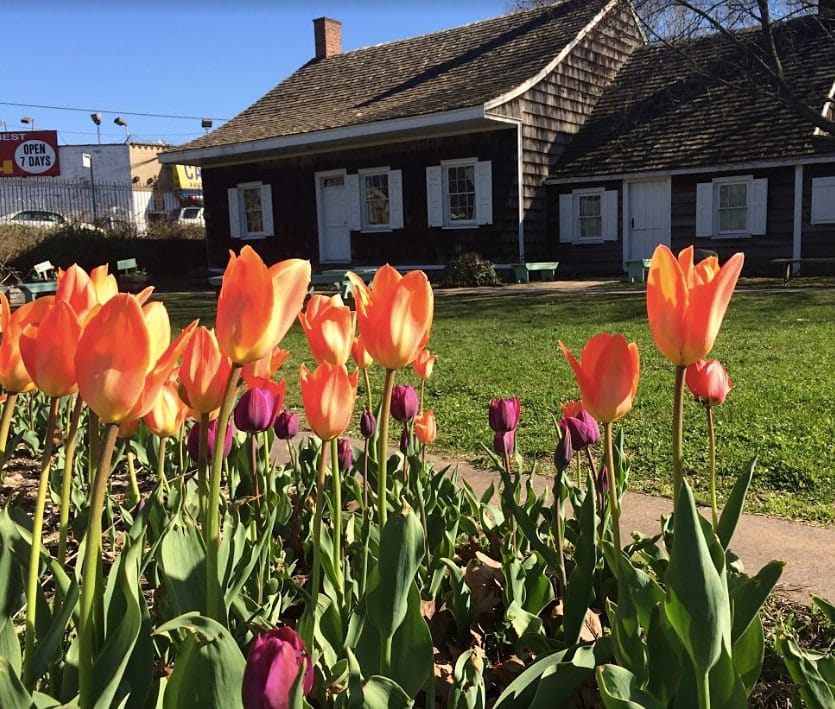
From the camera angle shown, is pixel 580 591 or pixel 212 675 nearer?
pixel 212 675

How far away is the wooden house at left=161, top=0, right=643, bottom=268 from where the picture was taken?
16750 mm

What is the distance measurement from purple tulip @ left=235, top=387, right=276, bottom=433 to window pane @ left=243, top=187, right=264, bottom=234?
64.2 feet

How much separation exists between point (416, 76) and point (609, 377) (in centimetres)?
1960

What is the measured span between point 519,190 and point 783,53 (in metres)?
7.10

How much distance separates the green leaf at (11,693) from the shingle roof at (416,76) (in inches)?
602

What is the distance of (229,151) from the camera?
19.1m

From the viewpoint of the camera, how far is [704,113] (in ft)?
57.0

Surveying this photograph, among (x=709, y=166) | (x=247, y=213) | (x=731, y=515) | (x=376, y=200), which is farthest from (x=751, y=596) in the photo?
(x=247, y=213)

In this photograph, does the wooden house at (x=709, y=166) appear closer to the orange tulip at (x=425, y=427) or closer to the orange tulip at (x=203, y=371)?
the orange tulip at (x=425, y=427)

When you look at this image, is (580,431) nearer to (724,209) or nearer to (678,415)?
(678,415)

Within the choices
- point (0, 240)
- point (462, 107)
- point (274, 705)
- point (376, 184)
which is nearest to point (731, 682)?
point (274, 705)

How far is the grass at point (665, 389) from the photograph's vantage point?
376 centimetres

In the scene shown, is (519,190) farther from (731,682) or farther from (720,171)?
(731,682)

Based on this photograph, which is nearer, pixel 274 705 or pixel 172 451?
pixel 274 705
